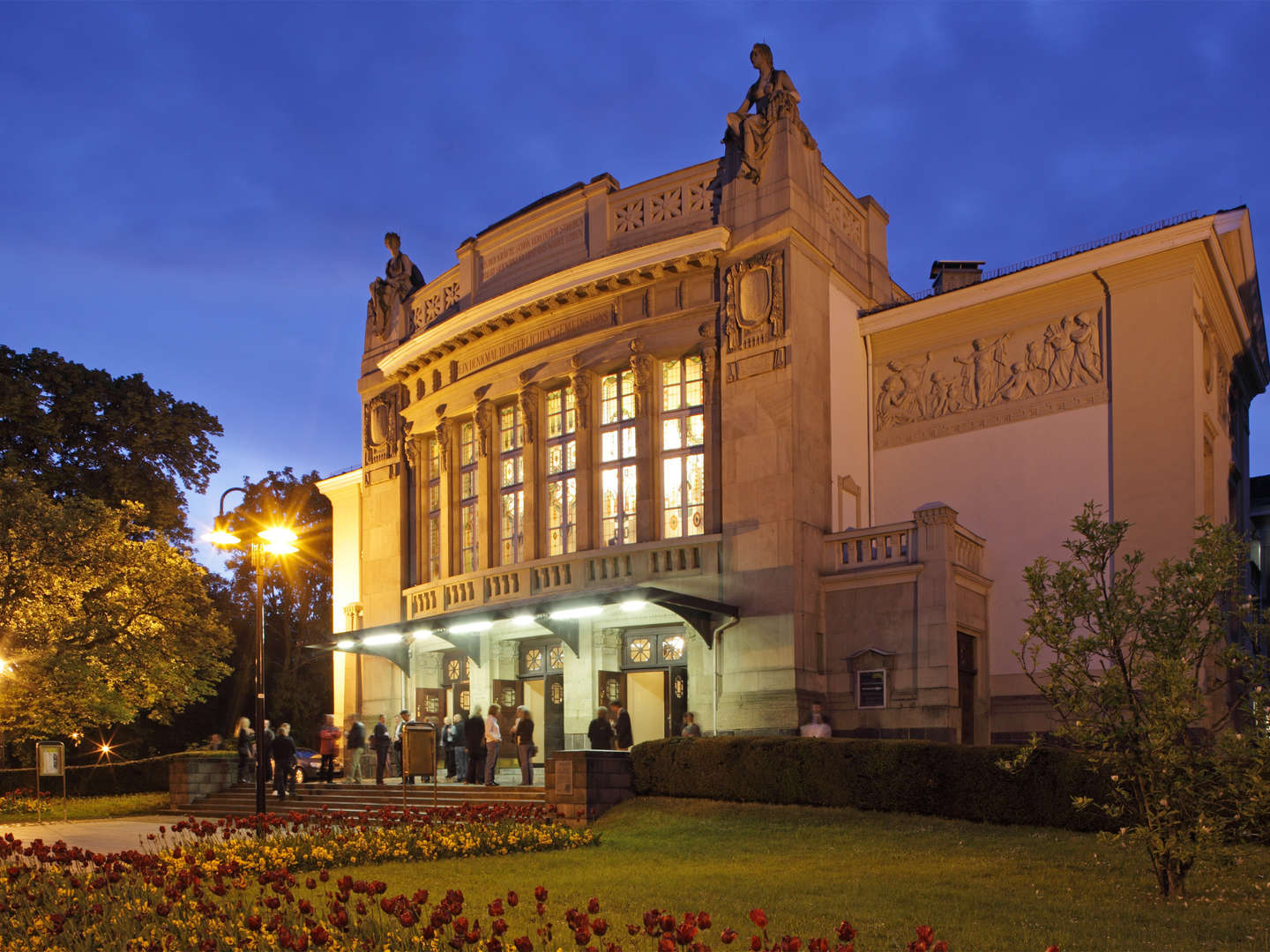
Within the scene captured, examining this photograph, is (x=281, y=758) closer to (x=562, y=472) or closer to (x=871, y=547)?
(x=562, y=472)

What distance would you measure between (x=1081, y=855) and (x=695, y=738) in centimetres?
818

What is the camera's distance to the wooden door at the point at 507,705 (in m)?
29.5

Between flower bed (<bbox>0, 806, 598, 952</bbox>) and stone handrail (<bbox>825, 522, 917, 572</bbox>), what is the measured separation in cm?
952

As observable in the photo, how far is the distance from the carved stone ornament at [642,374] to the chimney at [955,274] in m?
8.75

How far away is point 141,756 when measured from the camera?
49781 mm

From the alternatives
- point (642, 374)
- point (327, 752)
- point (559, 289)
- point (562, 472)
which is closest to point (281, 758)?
point (327, 752)

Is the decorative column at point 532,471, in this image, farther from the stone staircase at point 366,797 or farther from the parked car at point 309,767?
the parked car at point 309,767

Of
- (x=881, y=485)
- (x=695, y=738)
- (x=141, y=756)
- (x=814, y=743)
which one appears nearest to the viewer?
(x=814, y=743)

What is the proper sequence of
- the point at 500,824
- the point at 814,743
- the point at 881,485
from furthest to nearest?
the point at 881,485
the point at 814,743
the point at 500,824

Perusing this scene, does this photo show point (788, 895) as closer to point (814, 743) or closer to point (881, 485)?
point (814, 743)

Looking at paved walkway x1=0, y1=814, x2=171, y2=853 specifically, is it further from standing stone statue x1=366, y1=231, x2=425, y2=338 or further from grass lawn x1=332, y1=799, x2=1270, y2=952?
standing stone statue x1=366, y1=231, x2=425, y2=338

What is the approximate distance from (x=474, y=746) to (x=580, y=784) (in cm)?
514

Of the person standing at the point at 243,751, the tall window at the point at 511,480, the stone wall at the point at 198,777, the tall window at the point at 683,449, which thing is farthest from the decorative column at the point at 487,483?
the stone wall at the point at 198,777

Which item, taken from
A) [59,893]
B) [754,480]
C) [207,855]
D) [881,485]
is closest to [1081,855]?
[207,855]
